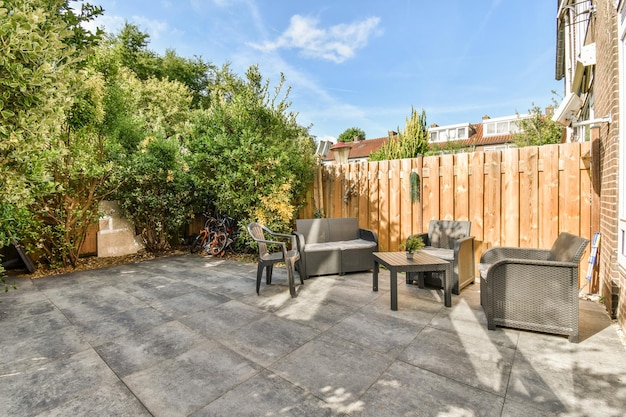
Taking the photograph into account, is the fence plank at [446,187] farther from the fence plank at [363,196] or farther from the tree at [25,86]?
the tree at [25,86]

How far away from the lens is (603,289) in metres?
3.30

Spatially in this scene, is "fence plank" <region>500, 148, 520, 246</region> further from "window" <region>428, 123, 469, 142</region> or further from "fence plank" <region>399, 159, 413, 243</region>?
"window" <region>428, 123, 469, 142</region>

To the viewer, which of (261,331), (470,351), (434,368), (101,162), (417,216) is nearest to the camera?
(434,368)

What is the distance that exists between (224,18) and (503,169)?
8.36m

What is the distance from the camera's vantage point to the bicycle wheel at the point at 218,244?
6719mm

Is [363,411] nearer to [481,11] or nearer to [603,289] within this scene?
[603,289]

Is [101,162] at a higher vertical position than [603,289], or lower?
higher

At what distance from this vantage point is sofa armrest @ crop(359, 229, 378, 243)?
15.6 feet

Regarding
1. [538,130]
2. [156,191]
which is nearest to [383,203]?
[156,191]

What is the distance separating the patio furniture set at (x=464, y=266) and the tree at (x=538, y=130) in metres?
12.6

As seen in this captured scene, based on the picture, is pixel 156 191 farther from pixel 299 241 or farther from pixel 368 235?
pixel 368 235

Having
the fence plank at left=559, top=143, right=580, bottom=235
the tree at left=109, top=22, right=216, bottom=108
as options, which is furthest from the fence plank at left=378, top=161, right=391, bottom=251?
the tree at left=109, top=22, right=216, bottom=108

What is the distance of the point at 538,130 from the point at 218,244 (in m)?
15.6

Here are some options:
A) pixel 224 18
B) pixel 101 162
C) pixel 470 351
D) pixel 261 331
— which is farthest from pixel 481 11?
pixel 101 162
